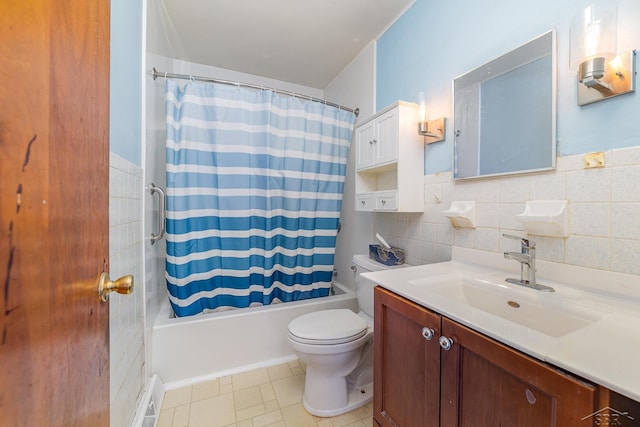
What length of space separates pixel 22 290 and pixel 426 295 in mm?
937

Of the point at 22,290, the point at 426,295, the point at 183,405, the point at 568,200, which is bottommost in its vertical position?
the point at 183,405

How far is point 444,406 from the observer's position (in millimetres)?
753

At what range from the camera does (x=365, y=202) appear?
1.77 m

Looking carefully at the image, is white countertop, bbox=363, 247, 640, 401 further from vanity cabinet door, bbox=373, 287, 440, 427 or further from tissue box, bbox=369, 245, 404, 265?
tissue box, bbox=369, 245, 404, 265

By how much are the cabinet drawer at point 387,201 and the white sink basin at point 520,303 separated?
533mm

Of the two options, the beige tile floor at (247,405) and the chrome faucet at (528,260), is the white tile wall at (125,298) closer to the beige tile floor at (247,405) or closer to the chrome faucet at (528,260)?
the beige tile floor at (247,405)

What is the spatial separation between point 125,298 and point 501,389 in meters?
1.33

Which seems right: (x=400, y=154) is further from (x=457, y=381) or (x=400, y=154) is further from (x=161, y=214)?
(x=161, y=214)

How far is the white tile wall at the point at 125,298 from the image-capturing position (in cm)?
92

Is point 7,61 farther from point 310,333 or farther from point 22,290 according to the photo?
point 310,333

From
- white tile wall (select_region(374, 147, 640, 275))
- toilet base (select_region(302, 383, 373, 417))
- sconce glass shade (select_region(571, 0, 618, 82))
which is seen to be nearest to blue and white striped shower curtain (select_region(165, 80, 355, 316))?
toilet base (select_region(302, 383, 373, 417))

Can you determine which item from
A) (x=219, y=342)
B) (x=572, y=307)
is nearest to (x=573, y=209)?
(x=572, y=307)

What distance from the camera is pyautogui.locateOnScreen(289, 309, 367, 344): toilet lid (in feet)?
4.16

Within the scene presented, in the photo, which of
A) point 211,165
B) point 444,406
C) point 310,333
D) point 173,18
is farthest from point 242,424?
point 173,18
